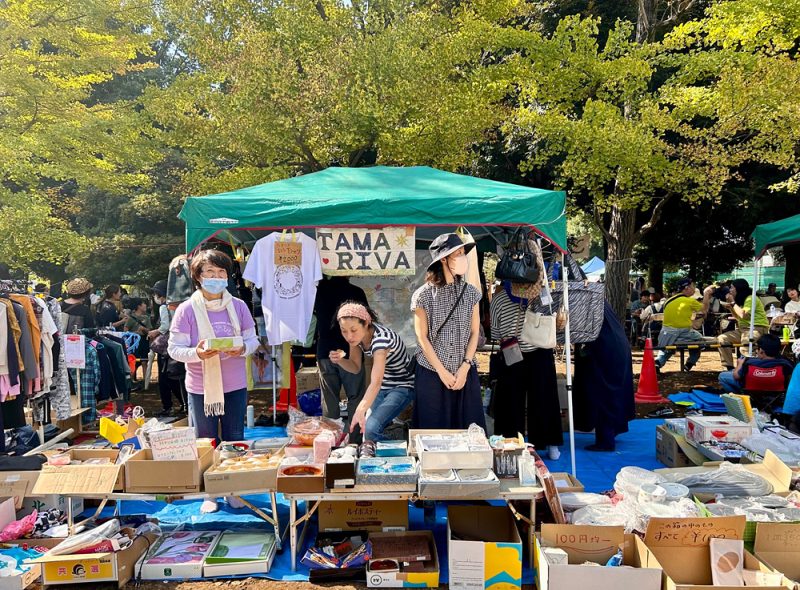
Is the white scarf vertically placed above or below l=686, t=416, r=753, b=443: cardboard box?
above

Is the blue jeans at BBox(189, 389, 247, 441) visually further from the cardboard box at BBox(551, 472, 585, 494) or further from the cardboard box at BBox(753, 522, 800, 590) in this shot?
the cardboard box at BBox(753, 522, 800, 590)

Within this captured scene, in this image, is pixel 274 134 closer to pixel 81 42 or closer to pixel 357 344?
pixel 81 42

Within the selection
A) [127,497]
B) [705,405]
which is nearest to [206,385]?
[127,497]

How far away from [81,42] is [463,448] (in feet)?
31.9

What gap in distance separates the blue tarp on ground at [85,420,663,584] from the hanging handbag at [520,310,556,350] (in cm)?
114

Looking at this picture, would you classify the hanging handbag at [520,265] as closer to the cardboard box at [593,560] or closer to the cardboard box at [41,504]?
the cardboard box at [593,560]

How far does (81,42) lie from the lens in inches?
378

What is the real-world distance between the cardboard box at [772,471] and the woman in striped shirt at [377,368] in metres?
1.98

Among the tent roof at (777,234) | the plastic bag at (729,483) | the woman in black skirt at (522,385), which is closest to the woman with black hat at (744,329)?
the tent roof at (777,234)

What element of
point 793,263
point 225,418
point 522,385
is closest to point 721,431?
point 522,385

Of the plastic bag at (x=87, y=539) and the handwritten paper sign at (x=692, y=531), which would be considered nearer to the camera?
the handwritten paper sign at (x=692, y=531)

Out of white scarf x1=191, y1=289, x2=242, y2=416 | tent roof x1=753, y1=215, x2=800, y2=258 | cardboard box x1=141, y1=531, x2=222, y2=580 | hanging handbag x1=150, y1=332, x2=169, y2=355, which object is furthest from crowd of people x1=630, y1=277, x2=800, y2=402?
hanging handbag x1=150, y1=332, x2=169, y2=355

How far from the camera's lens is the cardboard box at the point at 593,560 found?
285cm

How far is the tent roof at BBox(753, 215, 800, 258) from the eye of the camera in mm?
8031
